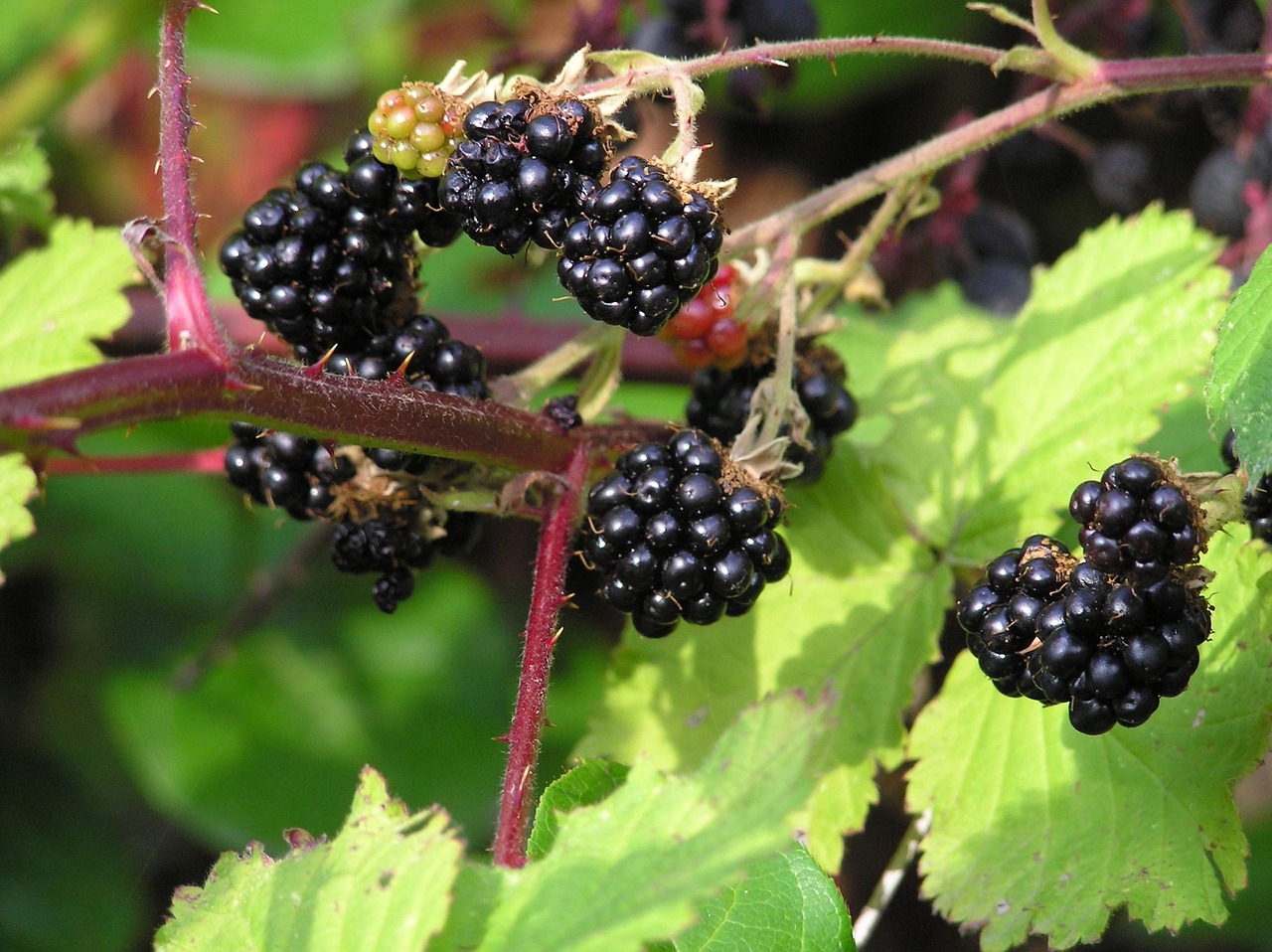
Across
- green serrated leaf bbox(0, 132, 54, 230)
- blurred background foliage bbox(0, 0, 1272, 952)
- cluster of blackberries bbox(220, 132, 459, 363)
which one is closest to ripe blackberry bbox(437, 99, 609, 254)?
cluster of blackberries bbox(220, 132, 459, 363)

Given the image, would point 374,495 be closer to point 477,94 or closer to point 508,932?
point 477,94

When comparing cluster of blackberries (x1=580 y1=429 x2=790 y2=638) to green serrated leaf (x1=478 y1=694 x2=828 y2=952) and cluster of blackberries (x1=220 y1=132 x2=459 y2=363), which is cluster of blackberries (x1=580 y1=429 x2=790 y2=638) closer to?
green serrated leaf (x1=478 y1=694 x2=828 y2=952)

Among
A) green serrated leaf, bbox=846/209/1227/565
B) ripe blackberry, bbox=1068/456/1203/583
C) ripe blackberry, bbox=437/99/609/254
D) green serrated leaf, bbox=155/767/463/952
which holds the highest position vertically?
green serrated leaf, bbox=846/209/1227/565

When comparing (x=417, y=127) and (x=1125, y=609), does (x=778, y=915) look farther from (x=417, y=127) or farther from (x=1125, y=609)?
(x=417, y=127)

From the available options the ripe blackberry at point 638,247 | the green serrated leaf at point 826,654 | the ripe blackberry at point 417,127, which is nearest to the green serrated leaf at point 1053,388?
the green serrated leaf at point 826,654

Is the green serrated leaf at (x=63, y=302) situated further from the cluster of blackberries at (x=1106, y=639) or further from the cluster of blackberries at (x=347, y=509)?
the cluster of blackberries at (x=1106, y=639)

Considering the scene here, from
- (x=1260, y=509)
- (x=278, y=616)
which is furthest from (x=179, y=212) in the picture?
(x=278, y=616)

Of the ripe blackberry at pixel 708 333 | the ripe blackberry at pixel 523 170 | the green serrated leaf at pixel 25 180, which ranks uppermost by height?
the green serrated leaf at pixel 25 180
